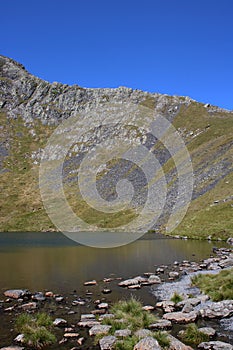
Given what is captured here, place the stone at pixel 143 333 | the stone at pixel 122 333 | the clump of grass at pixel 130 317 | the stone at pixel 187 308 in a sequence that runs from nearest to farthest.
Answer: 1. the stone at pixel 143 333
2. the stone at pixel 122 333
3. the clump of grass at pixel 130 317
4. the stone at pixel 187 308

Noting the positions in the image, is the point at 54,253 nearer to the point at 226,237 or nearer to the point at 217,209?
the point at 226,237

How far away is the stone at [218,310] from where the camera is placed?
22.8 meters

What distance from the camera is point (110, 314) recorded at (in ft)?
75.1

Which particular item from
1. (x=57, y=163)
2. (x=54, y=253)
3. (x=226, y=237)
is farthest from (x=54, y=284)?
(x=57, y=163)

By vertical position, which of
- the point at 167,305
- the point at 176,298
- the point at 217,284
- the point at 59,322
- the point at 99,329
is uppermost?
the point at 217,284

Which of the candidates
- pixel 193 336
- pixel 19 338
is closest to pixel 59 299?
pixel 19 338

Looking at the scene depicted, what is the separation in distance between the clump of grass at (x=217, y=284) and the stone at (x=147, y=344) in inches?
393

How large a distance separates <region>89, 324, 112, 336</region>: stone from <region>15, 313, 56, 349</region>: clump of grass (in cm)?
218

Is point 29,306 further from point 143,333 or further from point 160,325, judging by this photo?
point 143,333

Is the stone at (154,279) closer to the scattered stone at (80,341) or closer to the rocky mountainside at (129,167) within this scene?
the scattered stone at (80,341)

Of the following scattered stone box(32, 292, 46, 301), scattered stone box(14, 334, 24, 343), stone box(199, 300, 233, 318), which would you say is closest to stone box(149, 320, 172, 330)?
stone box(199, 300, 233, 318)

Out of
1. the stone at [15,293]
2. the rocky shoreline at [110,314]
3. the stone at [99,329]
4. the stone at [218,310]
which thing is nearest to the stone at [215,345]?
the rocky shoreline at [110,314]

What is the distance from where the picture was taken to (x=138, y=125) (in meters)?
175

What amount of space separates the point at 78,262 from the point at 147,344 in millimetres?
29959
